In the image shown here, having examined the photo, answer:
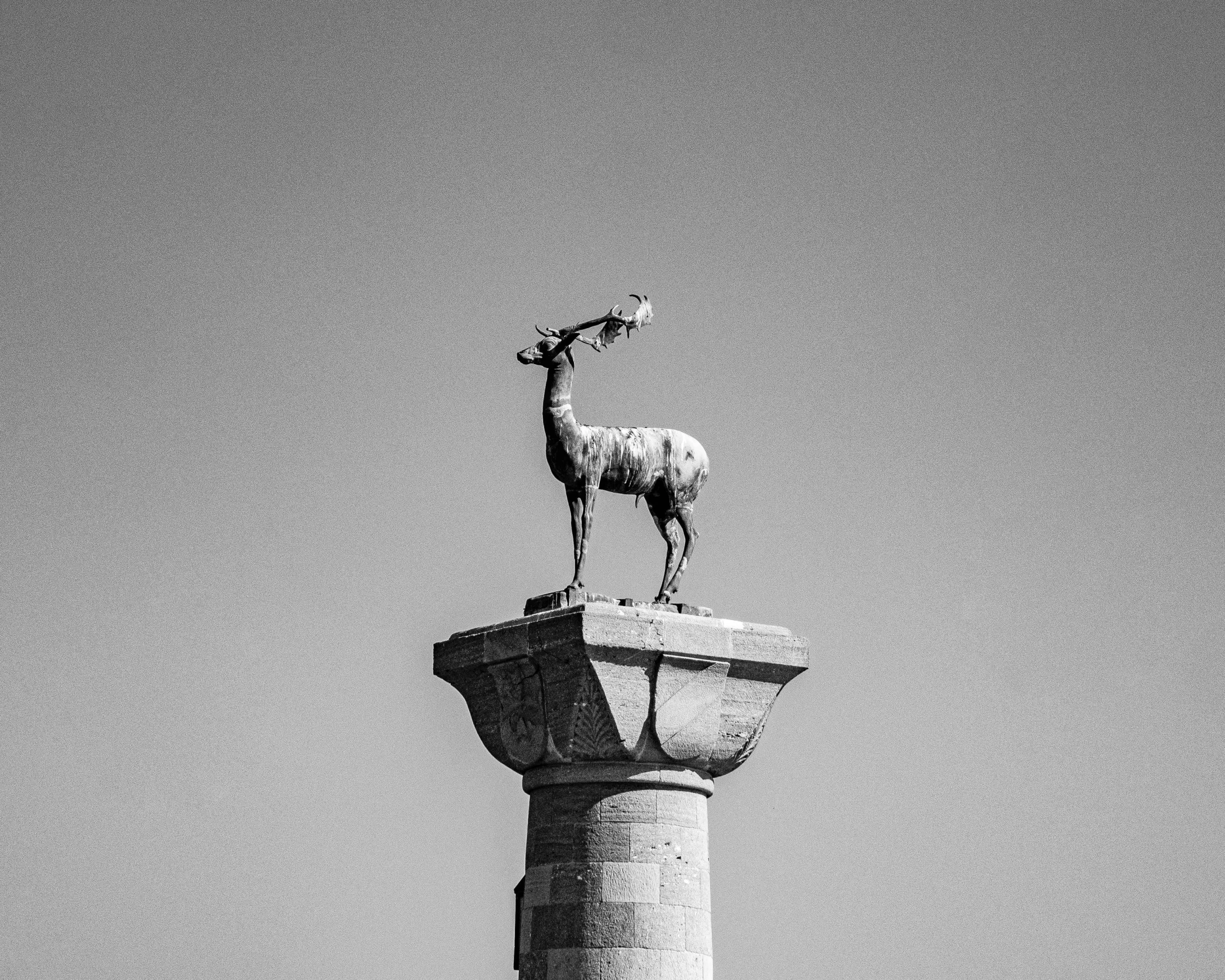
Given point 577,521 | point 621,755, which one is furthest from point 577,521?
point 621,755

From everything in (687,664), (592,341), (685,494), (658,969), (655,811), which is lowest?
(658,969)

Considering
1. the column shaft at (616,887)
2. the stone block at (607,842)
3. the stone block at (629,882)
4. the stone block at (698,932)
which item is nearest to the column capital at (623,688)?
the column shaft at (616,887)

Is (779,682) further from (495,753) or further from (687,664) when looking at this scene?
(495,753)

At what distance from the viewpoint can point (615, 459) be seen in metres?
13.3

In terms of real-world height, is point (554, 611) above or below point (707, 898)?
above

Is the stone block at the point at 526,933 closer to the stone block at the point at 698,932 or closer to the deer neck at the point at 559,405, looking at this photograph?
the stone block at the point at 698,932

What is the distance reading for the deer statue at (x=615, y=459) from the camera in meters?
13.2

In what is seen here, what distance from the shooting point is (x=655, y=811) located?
12578 millimetres

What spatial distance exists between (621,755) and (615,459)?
2.12m

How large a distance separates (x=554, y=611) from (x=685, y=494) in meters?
1.55

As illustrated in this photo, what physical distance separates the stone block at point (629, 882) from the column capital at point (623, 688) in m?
0.56

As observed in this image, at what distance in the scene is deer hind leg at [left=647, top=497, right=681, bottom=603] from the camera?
13391 millimetres

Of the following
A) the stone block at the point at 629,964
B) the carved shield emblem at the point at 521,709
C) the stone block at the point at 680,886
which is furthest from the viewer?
the carved shield emblem at the point at 521,709

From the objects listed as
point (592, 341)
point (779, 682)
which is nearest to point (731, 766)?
point (779, 682)
